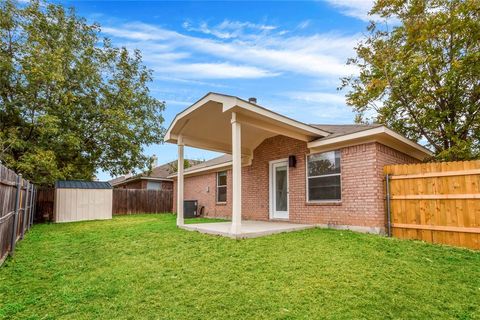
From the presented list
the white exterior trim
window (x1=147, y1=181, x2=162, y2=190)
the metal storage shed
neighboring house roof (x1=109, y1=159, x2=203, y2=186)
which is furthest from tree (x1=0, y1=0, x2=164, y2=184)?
window (x1=147, y1=181, x2=162, y2=190)

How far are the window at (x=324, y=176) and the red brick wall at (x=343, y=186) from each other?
0.20 m

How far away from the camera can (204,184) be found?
1457 cm

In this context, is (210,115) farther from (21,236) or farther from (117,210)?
(117,210)

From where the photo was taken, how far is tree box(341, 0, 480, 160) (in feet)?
Result: 35.3

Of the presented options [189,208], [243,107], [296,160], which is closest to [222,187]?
[189,208]

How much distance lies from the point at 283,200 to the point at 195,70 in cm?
739

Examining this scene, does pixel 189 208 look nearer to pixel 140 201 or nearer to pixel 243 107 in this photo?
pixel 140 201

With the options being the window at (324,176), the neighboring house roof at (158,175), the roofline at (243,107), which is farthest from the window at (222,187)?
the neighboring house roof at (158,175)

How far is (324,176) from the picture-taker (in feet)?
27.3

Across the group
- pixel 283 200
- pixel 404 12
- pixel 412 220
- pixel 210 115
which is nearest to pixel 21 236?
pixel 210 115

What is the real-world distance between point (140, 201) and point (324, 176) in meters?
14.6

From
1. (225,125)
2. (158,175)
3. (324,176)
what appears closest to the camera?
(324,176)

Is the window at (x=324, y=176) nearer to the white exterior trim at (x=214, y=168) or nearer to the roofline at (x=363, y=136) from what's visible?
the roofline at (x=363, y=136)

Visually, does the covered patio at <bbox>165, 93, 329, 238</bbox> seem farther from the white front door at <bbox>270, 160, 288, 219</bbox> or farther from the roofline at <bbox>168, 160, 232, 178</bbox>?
the roofline at <bbox>168, 160, 232, 178</bbox>
